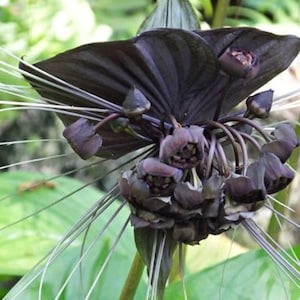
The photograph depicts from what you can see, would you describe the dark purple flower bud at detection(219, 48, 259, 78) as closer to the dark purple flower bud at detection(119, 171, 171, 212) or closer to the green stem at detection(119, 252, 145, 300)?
the dark purple flower bud at detection(119, 171, 171, 212)

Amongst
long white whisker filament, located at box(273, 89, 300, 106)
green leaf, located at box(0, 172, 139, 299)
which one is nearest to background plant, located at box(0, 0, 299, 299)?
green leaf, located at box(0, 172, 139, 299)

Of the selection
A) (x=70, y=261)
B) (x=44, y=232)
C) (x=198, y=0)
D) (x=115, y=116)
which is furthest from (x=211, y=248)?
(x=115, y=116)

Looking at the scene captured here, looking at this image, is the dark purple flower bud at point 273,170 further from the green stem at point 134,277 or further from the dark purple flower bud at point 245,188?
the green stem at point 134,277

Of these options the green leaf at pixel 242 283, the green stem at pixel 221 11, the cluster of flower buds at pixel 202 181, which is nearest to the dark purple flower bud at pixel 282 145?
the cluster of flower buds at pixel 202 181

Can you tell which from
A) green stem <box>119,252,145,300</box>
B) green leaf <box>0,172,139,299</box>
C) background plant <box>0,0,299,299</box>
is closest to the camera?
green stem <box>119,252,145,300</box>

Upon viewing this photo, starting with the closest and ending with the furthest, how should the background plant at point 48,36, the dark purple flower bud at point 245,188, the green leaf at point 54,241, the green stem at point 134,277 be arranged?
the dark purple flower bud at point 245,188
the green stem at point 134,277
the green leaf at point 54,241
the background plant at point 48,36

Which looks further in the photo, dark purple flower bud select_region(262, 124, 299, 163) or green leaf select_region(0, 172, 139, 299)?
green leaf select_region(0, 172, 139, 299)

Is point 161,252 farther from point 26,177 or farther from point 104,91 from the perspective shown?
point 26,177
